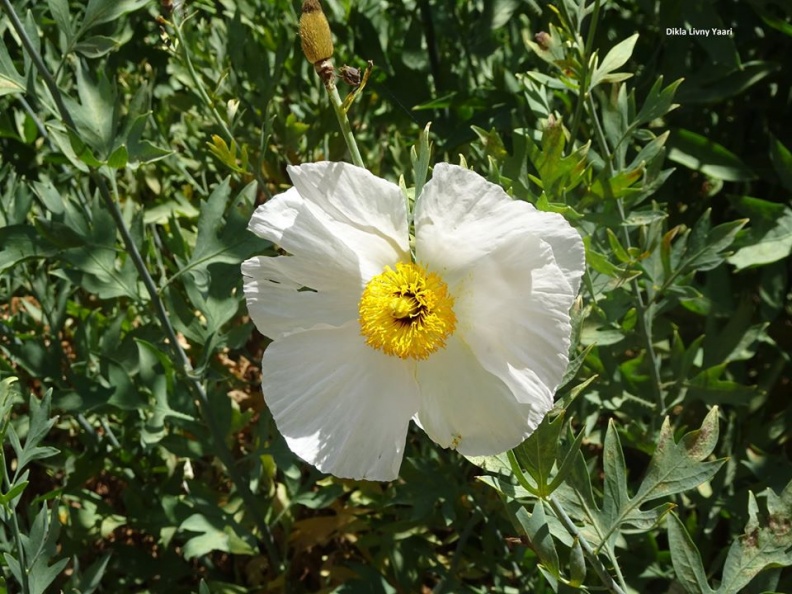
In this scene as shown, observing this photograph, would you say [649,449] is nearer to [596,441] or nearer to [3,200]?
[596,441]

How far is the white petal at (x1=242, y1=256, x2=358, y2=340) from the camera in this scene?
1.30 metres


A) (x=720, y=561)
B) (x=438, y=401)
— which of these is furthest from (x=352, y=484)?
(x=438, y=401)

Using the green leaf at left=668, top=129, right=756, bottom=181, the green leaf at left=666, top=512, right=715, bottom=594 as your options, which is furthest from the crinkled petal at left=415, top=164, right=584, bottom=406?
the green leaf at left=668, top=129, right=756, bottom=181

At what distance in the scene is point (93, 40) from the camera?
1673 millimetres

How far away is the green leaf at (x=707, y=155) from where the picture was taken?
223 cm

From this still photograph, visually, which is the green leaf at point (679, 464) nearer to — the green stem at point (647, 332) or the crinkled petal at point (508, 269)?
the crinkled petal at point (508, 269)

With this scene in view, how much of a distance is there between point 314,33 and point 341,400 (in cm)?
50

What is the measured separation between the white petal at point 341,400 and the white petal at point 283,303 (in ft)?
0.06

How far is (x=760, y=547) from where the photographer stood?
142 centimetres

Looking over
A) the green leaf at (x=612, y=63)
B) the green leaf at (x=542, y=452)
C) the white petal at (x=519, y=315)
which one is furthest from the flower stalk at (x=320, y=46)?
the green leaf at (x=612, y=63)

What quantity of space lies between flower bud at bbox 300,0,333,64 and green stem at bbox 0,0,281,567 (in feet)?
1.86

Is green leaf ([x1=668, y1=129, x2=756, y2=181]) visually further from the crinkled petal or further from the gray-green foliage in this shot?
the gray-green foliage

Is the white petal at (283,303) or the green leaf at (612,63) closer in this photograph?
the white petal at (283,303)

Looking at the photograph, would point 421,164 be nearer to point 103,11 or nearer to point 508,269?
point 508,269
